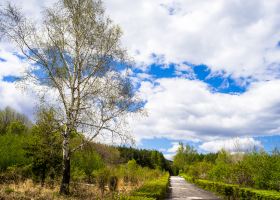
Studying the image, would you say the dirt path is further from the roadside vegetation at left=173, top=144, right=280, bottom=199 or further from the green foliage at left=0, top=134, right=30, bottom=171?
the green foliage at left=0, top=134, right=30, bottom=171

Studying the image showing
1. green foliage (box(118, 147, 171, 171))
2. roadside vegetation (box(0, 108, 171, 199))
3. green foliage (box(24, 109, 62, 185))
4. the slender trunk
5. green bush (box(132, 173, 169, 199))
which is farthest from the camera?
green foliage (box(118, 147, 171, 171))

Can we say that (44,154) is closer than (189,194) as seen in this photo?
Yes

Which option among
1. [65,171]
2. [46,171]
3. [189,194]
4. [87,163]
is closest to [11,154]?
[46,171]

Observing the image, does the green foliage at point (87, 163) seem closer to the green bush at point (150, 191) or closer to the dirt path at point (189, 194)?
the dirt path at point (189, 194)

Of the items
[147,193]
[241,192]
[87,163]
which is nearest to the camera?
[147,193]

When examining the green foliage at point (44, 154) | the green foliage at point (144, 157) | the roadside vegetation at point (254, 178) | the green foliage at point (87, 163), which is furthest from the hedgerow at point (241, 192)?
the green foliage at point (144, 157)

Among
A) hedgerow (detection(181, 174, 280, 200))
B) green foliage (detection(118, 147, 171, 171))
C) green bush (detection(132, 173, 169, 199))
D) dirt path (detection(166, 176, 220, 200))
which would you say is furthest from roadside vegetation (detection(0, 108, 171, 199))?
green foliage (detection(118, 147, 171, 171))

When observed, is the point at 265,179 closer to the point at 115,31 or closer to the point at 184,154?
the point at 115,31

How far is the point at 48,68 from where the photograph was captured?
14930 millimetres

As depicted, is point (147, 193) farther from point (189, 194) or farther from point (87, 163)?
point (87, 163)

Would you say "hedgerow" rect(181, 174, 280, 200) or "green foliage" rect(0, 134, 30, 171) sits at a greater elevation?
"green foliage" rect(0, 134, 30, 171)

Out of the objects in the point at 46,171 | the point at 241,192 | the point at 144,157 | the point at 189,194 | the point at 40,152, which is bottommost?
the point at 189,194

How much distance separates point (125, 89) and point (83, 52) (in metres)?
2.67

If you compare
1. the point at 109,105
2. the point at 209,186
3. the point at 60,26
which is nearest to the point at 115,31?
the point at 60,26
